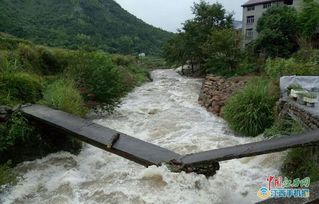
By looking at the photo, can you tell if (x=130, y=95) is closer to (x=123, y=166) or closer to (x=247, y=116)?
(x=247, y=116)

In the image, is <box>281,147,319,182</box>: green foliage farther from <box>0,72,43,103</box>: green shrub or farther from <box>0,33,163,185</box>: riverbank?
<box>0,72,43,103</box>: green shrub

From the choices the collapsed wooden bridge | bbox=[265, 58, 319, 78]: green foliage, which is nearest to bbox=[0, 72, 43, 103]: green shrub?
the collapsed wooden bridge

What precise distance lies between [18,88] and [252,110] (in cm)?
526

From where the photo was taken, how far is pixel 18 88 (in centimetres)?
707

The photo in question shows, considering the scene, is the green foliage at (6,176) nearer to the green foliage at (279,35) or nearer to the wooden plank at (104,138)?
the wooden plank at (104,138)

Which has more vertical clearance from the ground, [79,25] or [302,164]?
[79,25]

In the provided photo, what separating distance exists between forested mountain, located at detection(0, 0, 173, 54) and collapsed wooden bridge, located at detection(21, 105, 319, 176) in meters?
20.2

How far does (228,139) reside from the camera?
6.96 metres

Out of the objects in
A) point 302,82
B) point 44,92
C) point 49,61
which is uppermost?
point 49,61

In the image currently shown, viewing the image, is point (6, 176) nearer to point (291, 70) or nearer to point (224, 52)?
point (291, 70)

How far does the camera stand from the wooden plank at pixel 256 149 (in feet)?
14.8

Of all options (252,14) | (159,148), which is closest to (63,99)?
(159,148)

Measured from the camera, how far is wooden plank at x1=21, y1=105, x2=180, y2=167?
16.4 feet

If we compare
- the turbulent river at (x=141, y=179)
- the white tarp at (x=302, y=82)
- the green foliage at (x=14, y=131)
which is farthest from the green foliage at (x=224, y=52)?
the green foliage at (x=14, y=131)
